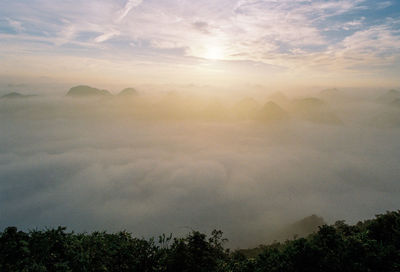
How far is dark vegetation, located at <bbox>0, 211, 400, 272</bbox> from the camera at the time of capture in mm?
15750

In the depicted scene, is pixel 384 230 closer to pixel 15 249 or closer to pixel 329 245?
pixel 329 245

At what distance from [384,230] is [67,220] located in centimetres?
19094

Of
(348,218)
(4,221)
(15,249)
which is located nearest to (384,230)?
(15,249)

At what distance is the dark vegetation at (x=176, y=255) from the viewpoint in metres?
15.8

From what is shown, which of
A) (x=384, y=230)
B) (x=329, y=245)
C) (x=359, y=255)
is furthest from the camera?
(x=384, y=230)

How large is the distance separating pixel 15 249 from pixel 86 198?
20901 cm

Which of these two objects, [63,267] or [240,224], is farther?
[240,224]

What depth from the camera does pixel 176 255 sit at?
1867 centimetres

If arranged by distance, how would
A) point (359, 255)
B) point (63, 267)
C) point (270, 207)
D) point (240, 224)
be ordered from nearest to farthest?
point (63, 267), point (359, 255), point (240, 224), point (270, 207)

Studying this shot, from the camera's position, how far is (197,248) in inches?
773

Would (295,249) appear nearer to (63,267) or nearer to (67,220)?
(63,267)

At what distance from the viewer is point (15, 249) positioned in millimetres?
15922

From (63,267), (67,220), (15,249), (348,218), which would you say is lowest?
(348,218)

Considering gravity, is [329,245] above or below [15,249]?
below
